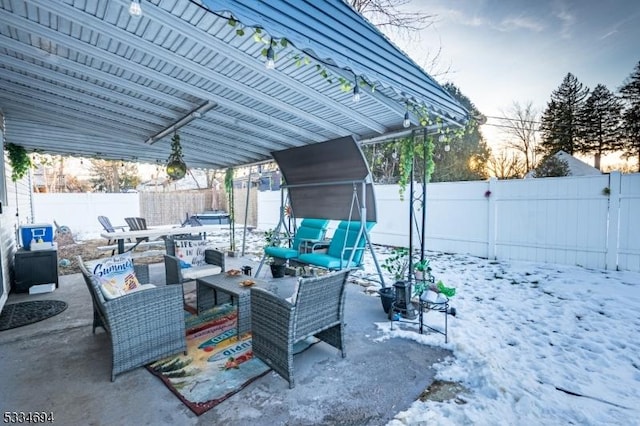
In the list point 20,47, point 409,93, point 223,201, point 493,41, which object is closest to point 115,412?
point 20,47

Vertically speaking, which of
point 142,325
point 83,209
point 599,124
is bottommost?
point 142,325

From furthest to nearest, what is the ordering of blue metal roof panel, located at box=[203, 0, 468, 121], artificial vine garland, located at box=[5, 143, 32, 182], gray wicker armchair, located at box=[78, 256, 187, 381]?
artificial vine garland, located at box=[5, 143, 32, 182] → gray wicker armchair, located at box=[78, 256, 187, 381] → blue metal roof panel, located at box=[203, 0, 468, 121]

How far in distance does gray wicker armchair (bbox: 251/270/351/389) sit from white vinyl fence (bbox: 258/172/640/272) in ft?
17.1

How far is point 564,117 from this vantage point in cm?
1501

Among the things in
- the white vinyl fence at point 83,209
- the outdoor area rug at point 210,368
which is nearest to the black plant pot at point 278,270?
the outdoor area rug at point 210,368

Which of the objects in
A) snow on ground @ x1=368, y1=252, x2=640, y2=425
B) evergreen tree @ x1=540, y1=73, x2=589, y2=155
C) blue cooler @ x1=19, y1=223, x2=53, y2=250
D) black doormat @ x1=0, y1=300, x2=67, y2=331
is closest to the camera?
snow on ground @ x1=368, y1=252, x2=640, y2=425

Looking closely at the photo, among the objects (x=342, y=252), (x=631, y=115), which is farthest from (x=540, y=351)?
(x=631, y=115)

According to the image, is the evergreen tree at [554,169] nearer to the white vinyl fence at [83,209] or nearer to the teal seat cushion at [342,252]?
the teal seat cushion at [342,252]

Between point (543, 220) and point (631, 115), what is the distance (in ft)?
38.9

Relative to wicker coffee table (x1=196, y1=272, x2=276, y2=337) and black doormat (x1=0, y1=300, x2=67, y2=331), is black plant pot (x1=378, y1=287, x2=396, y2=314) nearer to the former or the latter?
wicker coffee table (x1=196, y1=272, x2=276, y2=337)

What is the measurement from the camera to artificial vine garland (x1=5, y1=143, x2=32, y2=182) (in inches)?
219

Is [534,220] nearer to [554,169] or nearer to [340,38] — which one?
[340,38]

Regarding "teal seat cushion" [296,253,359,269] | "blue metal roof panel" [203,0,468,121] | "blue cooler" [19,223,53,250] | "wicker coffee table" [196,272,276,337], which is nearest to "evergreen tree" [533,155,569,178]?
"teal seat cushion" [296,253,359,269]

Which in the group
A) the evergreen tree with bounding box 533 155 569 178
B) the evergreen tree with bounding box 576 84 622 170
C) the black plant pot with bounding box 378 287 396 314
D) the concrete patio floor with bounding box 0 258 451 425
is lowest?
the concrete patio floor with bounding box 0 258 451 425
